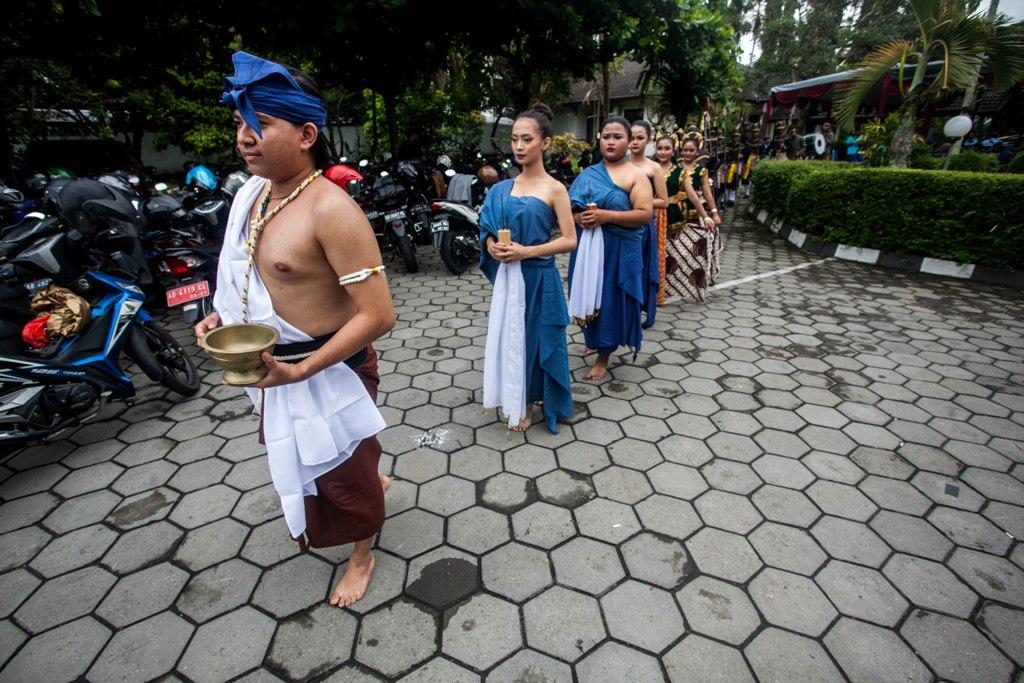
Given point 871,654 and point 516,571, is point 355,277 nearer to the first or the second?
point 516,571

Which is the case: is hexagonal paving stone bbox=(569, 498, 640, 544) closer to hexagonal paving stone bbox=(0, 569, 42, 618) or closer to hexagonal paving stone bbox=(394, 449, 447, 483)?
hexagonal paving stone bbox=(394, 449, 447, 483)

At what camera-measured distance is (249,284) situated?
5.18 feet

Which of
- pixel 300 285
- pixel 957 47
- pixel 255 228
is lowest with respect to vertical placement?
pixel 300 285

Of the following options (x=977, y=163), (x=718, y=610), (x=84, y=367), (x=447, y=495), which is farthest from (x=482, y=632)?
(x=977, y=163)

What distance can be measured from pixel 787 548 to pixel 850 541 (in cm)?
33

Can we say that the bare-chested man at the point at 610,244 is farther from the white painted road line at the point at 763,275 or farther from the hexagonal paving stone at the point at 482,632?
the white painted road line at the point at 763,275

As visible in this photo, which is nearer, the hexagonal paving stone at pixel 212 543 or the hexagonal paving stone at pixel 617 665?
the hexagonal paving stone at pixel 617 665

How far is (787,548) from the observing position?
2320mm

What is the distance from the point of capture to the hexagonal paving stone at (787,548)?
2.23 meters

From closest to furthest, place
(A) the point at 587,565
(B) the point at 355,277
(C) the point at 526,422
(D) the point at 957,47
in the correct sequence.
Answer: (B) the point at 355,277, (A) the point at 587,565, (C) the point at 526,422, (D) the point at 957,47

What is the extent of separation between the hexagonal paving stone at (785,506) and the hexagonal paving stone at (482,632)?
1.45 meters

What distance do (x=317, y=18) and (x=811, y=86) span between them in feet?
43.2

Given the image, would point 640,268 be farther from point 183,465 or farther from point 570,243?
point 183,465

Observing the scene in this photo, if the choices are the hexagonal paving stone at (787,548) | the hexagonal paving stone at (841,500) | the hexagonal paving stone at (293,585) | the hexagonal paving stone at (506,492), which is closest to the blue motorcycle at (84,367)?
the hexagonal paving stone at (293,585)
